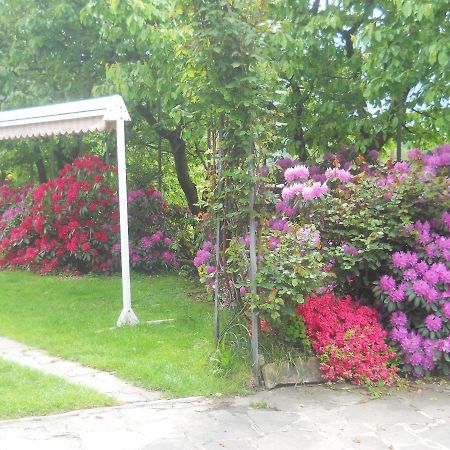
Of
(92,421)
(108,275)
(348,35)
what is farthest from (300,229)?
(108,275)

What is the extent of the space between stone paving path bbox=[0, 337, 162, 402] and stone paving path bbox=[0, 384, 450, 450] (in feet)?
0.78

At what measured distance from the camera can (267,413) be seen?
438 cm

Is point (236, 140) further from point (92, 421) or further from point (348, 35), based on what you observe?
point (348, 35)

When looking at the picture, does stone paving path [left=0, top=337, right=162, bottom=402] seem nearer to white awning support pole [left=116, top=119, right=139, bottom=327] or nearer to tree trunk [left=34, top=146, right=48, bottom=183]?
white awning support pole [left=116, top=119, right=139, bottom=327]

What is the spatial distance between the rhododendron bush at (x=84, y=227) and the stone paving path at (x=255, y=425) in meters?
6.51

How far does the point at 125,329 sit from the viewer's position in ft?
21.7

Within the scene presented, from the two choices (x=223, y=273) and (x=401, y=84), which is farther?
(x=401, y=84)

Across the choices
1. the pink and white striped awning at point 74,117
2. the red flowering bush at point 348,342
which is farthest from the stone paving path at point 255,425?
the pink and white striped awning at point 74,117

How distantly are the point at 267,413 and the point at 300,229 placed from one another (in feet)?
5.79

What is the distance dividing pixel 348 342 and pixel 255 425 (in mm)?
1339

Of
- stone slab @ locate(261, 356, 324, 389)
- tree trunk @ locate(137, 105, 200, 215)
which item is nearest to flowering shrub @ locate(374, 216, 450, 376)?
stone slab @ locate(261, 356, 324, 389)

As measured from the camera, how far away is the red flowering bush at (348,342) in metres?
4.96

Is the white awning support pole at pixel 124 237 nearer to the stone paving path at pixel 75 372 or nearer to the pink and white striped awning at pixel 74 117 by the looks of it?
the pink and white striped awning at pixel 74 117

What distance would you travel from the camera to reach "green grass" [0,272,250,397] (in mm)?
5000
